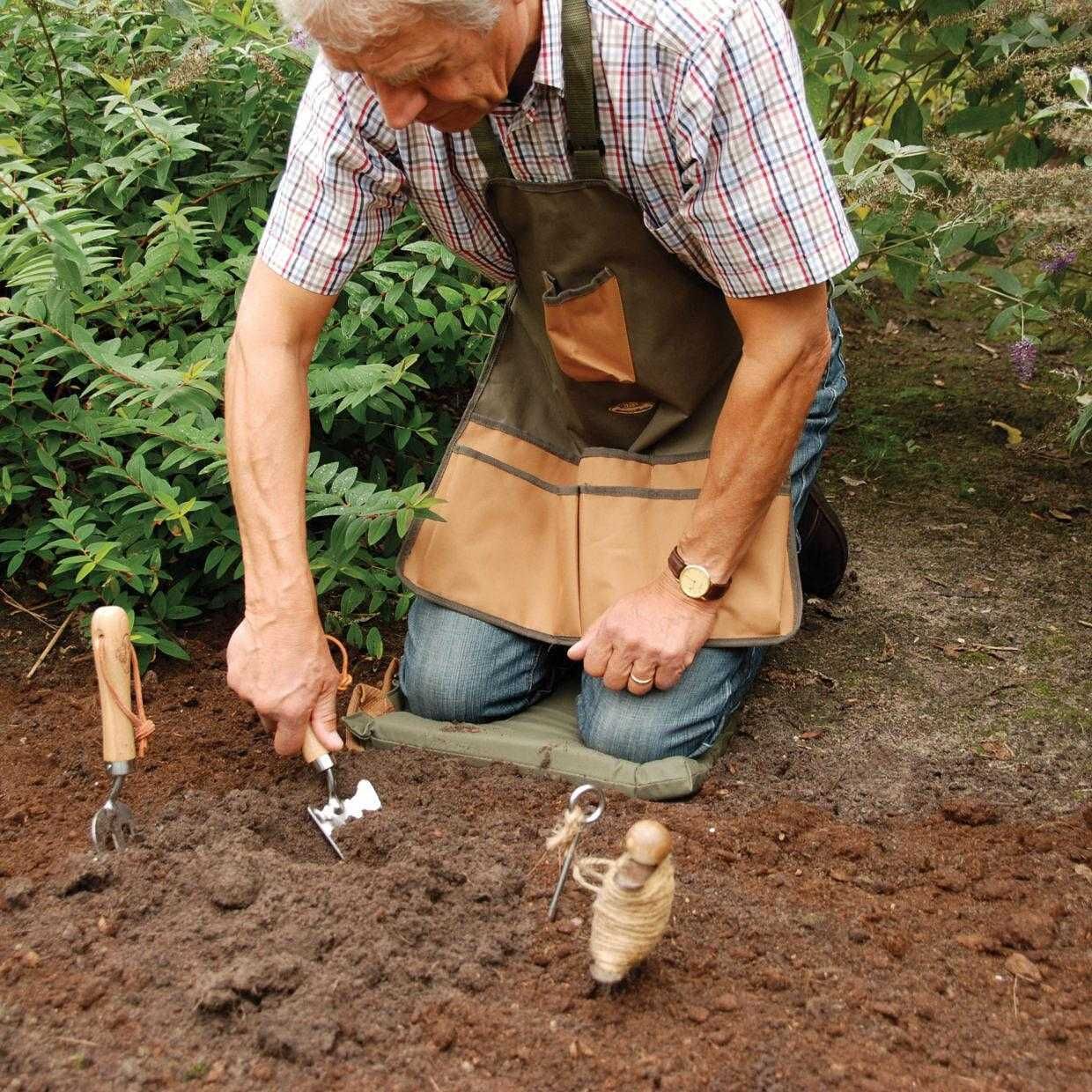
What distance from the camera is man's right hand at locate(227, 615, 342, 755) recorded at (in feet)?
7.35

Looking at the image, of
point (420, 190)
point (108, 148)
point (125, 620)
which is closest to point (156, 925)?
point (125, 620)

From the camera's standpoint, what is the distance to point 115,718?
6.68 ft

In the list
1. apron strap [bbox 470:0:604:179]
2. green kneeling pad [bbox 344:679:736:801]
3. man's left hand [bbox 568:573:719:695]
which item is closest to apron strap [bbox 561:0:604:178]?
apron strap [bbox 470:0:604:179]

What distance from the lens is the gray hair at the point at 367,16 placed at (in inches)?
72.3

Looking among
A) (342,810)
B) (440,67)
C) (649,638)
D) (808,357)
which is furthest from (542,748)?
(440,67)

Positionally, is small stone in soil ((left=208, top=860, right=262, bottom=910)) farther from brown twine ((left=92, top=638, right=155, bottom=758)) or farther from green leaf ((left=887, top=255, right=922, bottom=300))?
green leaf ((left=887, top=255, right=922, bottom=300))

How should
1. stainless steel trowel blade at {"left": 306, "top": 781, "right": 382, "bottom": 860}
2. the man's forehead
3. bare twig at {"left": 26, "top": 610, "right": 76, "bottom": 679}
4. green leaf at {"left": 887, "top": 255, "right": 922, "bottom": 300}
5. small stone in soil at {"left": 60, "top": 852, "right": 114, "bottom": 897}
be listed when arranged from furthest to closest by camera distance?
green leaf at {"left": 887, "top": 255, "right": 922, "bottom": 300} < bare twig at {"left": 26, "top": 610, "right": 76, "bottom": 679} < stainless steel trowel blade at {"left": 306, "top": 781, "right": 382, "bottom": 860} < small stone in soil at {"left": 60, "top": 852, "right": 114, "bottom": 897} < the man's forehead

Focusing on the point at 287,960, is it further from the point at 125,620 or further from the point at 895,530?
the point at 895,530

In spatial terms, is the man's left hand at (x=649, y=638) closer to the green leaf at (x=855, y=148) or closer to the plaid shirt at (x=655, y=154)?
the plaid shirt at (x=655, y=154)

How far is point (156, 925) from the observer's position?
1929 millimetres

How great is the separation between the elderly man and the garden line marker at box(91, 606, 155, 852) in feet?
0.81

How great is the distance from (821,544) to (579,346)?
2.76 feet

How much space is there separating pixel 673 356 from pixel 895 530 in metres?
1.25

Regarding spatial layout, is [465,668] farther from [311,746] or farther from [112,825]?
[112,825]
